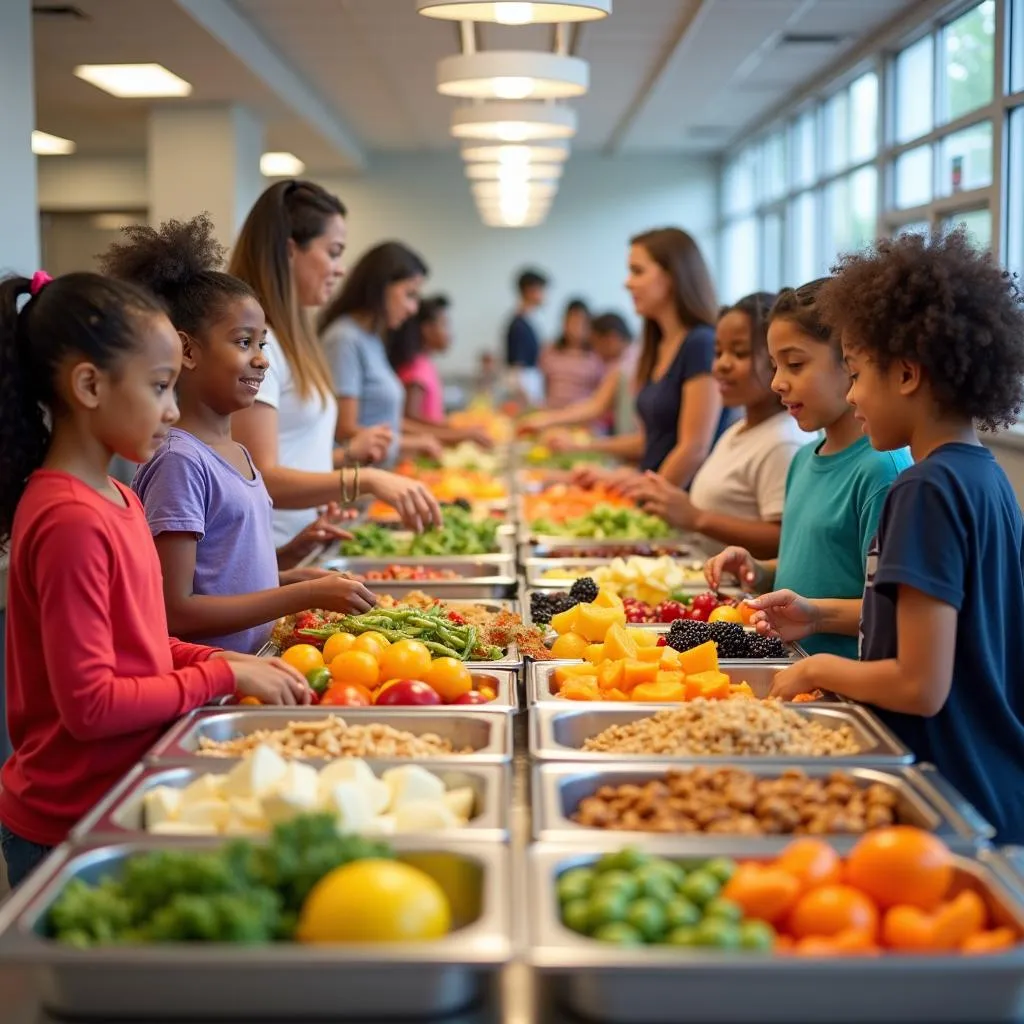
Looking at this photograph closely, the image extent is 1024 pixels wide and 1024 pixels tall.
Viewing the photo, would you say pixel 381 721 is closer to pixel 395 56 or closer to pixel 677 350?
pixel 677 350

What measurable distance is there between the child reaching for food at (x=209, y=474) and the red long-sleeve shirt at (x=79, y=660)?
0.33 metres

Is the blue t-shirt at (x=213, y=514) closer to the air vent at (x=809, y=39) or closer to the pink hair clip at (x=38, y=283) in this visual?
the pink hair clip at (x=38, y=283)

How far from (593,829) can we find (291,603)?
1.02m

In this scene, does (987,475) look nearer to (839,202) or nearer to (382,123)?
(839,202)

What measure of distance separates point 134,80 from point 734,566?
595cm

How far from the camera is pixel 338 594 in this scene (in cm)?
262

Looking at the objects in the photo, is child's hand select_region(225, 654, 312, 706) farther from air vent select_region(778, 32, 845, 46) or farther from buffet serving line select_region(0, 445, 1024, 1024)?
air vent select_region(778, 32, 845, 46)

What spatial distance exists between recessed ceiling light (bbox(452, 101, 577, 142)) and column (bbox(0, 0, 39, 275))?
5.26 feet

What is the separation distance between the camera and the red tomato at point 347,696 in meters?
2.32

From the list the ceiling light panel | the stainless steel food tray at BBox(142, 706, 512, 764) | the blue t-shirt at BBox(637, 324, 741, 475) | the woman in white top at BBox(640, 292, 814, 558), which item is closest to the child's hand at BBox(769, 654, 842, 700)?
the stainless steel food tray at BBox(142, 706, 512, 764)

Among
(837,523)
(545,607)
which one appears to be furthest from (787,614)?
(545,607)

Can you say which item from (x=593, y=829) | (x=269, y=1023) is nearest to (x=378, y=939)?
(x=269, y=1023)

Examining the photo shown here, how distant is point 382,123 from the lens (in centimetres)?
1178

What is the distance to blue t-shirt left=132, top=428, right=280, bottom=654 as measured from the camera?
247cm
